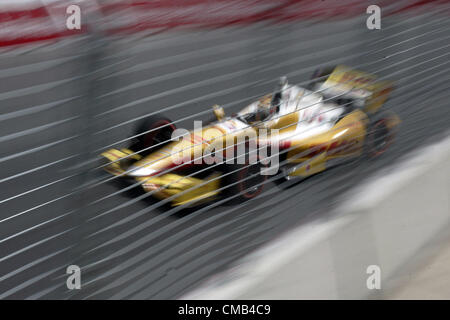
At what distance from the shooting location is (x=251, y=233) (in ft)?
8.48

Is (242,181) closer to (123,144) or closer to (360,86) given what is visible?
(123,144)

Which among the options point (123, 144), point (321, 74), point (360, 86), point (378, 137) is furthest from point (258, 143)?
point (378, 137)

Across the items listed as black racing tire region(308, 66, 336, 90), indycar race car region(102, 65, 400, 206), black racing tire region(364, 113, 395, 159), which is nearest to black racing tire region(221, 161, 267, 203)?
indycar race car region(102, 65, 400, 206)

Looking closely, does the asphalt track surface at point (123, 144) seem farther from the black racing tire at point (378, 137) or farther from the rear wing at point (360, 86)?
the black racing tire at point (378, 137)

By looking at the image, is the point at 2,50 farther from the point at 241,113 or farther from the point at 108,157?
the point at 241,113

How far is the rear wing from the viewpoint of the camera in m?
2.74

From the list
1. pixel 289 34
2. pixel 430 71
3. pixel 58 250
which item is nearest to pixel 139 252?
pixel 58 250

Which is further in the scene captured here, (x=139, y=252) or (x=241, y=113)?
(x=241, y=113)

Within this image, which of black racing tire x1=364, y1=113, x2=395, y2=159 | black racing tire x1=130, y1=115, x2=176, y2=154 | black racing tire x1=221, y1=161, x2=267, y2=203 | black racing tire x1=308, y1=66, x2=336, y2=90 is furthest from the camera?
black racing tire x1=364, y1=113, x2=395, y2=159

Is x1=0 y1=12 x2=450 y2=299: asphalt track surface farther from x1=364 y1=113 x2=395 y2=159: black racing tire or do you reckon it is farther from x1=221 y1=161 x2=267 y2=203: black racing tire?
x1=364 y1=113 x2=395 y2=159: black racing tire

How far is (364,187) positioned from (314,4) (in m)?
0.92

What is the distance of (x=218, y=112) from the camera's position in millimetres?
2340

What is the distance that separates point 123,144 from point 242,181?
0.48 m

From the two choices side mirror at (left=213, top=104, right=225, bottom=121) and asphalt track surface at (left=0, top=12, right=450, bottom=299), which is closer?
asphalt track surface at (left=0, top=12, right=450, bottom=299)
